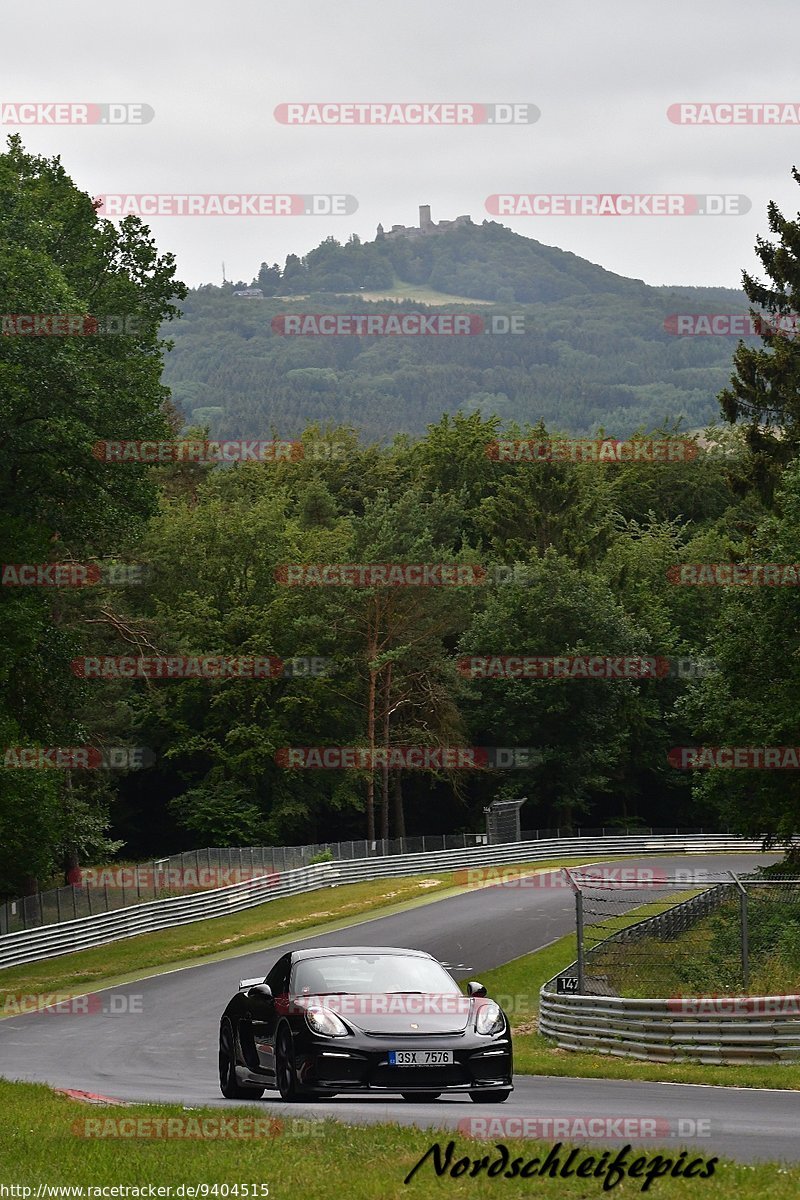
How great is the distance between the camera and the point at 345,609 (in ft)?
246

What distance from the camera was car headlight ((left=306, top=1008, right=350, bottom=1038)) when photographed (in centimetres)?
1323

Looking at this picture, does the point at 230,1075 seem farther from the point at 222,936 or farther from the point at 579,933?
the point at 222,936

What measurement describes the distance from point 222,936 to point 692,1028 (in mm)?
27688

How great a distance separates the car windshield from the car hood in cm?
20

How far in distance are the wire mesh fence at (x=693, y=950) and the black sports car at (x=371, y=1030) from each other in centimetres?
503

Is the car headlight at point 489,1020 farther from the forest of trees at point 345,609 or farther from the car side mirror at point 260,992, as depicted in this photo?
the forest of trees at point 345,609

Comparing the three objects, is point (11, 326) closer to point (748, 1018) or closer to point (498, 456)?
point (748, 1018)

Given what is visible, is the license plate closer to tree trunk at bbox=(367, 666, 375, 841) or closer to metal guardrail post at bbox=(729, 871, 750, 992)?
metal guardrail post at bbox=(729, 871, 750, 992)

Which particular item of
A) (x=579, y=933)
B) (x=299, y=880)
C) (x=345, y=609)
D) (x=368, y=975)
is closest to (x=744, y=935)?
(x=579, y=933)

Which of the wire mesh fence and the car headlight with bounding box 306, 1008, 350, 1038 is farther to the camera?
the wire mesh fence

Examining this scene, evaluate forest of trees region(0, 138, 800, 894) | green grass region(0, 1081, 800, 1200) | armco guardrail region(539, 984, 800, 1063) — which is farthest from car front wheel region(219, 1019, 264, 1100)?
forest of trees region(0, 138, 800, 894)

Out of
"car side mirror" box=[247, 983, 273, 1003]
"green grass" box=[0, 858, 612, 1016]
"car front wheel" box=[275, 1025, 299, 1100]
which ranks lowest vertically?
"green grass" box=[0, 858, 612, 1016]

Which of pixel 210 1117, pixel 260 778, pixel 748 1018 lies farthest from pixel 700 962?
pixel 260 778

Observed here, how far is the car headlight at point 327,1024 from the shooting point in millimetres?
13227
